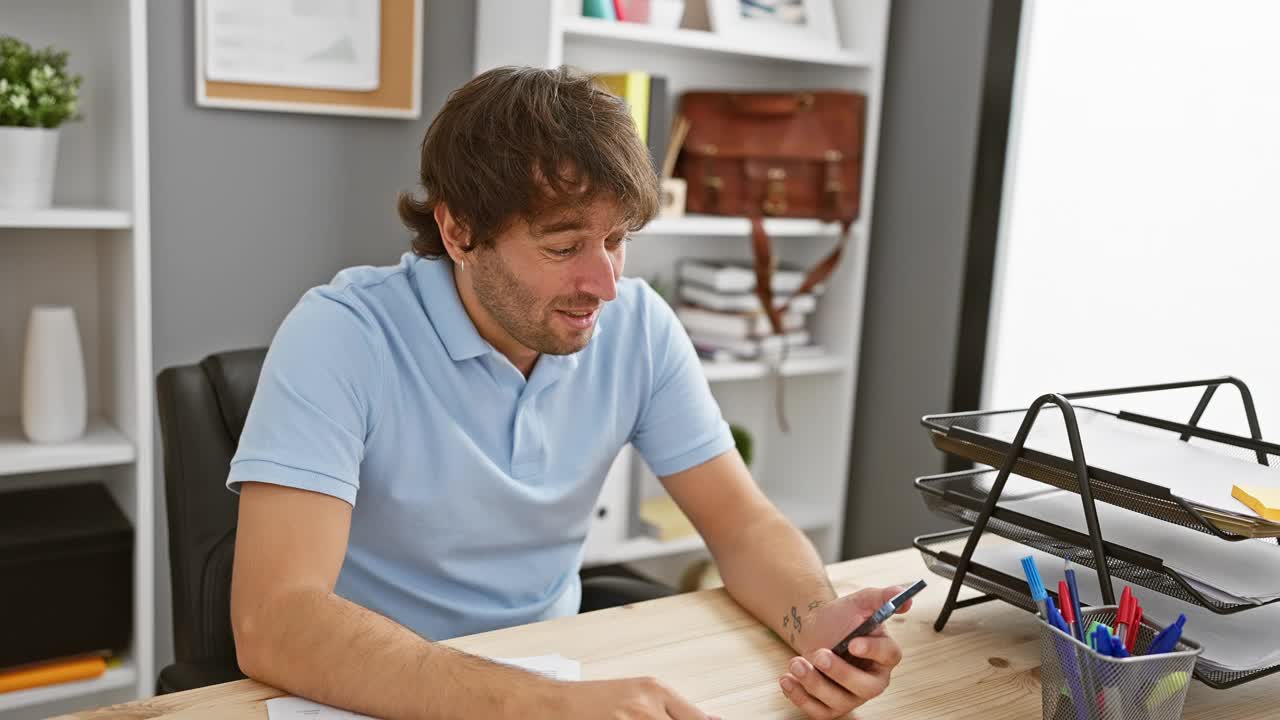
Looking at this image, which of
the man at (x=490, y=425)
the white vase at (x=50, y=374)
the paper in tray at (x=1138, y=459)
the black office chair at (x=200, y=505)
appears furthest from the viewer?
the white vase at (x=50, y=374)

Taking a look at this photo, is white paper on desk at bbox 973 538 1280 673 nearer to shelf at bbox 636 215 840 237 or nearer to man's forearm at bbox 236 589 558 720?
man's forearm at bbox 236 589 558 720

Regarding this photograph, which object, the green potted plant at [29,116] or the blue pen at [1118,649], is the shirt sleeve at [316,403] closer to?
the blue pen at [1118,649]

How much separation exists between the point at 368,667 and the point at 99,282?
156 centimetres

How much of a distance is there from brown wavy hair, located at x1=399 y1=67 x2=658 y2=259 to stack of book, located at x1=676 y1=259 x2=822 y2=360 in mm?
1354

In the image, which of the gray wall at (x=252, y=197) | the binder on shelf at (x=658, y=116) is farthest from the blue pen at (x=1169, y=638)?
the gray wall at (x=252, y=197)

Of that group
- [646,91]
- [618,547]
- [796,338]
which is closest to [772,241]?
[796,338]

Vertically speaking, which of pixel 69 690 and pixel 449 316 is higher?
pixel 449 316

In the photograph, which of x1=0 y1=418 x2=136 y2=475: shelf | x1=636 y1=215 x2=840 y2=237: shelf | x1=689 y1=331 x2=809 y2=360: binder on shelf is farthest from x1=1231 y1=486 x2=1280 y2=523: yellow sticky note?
x1=0 y1=418 x2=136 y2=475: shelf

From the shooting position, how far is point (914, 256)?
2791mm

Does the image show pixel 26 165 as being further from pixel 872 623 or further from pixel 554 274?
pixel 872 623

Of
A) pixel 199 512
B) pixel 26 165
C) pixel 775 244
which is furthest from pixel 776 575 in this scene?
pixel 775 244

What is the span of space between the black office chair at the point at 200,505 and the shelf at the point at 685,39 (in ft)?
3.99

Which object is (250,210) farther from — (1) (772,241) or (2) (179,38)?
(1) (772,241)

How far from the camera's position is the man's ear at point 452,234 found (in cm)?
135
